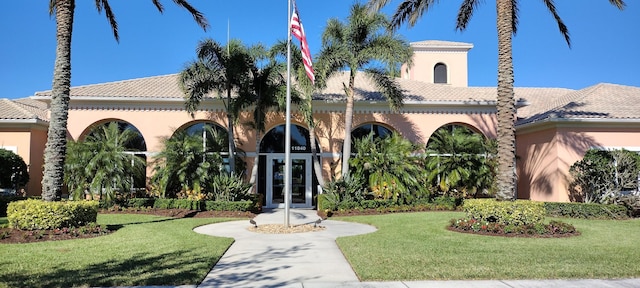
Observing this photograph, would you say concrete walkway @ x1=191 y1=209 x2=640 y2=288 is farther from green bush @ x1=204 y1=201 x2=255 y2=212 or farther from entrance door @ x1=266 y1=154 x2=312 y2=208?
entrance door @ x1=266 y1=154 x2=312 y2=208

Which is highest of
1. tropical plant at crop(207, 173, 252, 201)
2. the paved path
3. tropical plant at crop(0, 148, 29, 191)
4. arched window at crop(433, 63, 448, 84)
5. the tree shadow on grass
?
arched window at crop(433, 63, 448, 84)

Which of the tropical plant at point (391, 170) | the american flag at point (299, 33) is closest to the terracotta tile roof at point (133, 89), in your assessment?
the tropical plant at point (391, 170)

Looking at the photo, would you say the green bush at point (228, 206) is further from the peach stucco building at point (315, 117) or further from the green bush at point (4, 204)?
the green bush at point (4, 204)

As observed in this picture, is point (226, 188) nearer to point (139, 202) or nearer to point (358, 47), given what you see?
point (139, 202)

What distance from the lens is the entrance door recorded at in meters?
20.2

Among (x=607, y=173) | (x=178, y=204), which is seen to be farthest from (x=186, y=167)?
(x=607, y=173)

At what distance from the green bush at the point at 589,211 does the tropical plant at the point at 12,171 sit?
19.0 metres

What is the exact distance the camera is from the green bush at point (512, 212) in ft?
35.2

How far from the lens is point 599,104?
60.6 ft

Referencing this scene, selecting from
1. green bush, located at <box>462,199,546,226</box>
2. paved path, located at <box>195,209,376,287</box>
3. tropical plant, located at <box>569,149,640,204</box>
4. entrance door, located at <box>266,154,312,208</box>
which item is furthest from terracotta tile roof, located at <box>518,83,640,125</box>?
paved path, located at <box>195,209,376,287</box>

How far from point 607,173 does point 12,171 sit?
21.4m

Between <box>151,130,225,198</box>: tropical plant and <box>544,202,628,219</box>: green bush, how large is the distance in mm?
11960

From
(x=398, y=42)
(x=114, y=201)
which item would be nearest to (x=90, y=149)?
(x=114, y=201)

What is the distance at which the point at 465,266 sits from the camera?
6.89 metres
